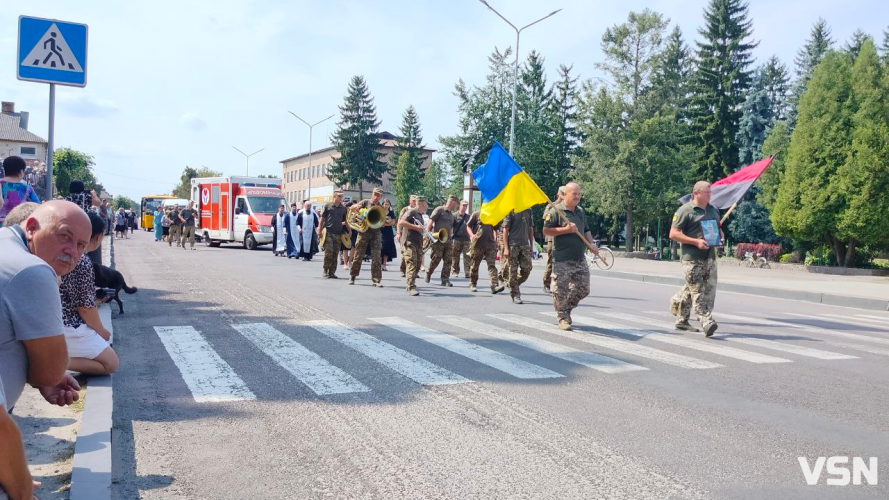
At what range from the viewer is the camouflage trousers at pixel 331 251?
55.4 ft

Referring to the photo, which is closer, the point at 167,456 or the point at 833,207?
the point at 167,456

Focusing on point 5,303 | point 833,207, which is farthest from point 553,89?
point 5,303

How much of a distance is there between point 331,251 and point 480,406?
38.6 ft

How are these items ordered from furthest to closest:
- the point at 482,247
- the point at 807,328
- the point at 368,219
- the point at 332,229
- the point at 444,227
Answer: the point at 332,229, the point at 444,227, the point at 368,219, the point at 482,247, the point at 807,328

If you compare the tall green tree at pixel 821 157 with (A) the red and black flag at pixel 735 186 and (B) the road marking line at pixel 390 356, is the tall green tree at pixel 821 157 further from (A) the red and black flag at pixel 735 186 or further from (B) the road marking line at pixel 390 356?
(B) the road marking line at pixel 390 356

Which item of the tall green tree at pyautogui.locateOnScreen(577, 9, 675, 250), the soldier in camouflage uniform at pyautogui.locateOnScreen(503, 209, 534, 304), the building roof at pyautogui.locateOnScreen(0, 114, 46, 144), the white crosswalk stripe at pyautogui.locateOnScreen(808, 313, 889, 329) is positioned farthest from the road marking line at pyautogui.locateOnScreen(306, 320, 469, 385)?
the building roof at pyautogui.locateOnScreen(0, 114, 46, 144)

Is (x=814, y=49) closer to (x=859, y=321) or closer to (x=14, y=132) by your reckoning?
(x=859, y=321)

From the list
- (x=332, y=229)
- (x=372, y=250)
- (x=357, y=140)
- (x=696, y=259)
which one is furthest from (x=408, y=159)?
(x=696, y=259)

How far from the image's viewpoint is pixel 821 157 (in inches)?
1156

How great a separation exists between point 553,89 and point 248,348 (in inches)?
2534

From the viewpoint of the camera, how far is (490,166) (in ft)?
38.7

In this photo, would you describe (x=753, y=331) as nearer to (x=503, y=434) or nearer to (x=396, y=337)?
(x=396, y=337)

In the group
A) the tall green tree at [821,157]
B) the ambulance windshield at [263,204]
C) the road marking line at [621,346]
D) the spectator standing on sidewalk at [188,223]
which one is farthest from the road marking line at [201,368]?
the tall green tree at [821,157]

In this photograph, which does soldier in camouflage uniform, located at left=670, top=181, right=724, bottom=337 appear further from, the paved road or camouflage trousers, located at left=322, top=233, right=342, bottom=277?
camouflage trousers, located at left=322, top=233, right=342, bottom=277
